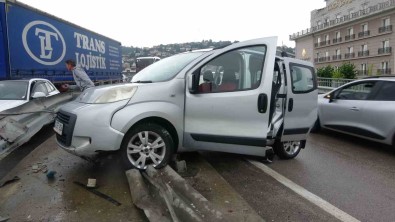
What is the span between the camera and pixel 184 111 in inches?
189

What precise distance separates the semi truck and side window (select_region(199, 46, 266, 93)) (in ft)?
26.1

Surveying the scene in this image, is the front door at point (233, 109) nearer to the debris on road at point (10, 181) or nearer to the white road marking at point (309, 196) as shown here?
the white road marking at point (309, 196)

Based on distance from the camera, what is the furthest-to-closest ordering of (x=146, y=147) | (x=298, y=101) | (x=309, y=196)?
(x=298, y=101), (x=146, y=147), (x=309, y=196)

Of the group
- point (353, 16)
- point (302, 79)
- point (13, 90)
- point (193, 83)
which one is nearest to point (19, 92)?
point (13, 90)

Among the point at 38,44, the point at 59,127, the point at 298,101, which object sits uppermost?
the point at 38,44

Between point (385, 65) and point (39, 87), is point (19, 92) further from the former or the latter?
point (385, 65)

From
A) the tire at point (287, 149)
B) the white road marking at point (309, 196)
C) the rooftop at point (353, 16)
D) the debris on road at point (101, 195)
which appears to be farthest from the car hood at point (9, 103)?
the rooftop at point (353, 16)

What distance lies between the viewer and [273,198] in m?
4.24

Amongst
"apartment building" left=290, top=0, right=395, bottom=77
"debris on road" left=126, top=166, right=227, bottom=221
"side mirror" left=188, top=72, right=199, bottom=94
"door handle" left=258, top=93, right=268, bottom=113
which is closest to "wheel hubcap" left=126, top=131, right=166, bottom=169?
"debris on road" left=126, top=166, right=227, bottom=221

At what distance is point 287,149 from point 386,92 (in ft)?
8.21

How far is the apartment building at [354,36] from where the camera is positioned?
51375mm

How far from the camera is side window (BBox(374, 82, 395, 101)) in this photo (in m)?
6.75

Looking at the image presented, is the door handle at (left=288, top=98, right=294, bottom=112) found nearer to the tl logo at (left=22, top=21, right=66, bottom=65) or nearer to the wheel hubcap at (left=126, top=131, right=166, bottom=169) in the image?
the wheel hubcap at (left=126, top=131, right=166, bottom=169)

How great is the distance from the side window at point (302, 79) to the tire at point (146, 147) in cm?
226
